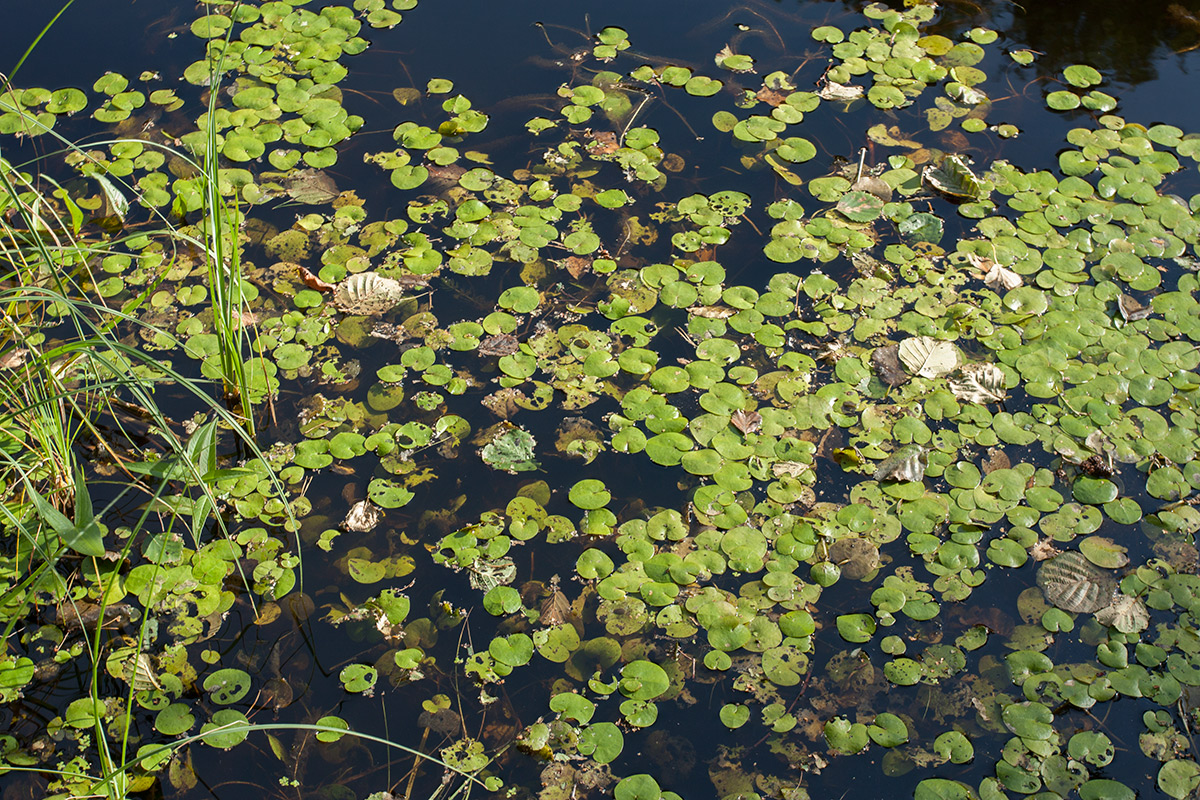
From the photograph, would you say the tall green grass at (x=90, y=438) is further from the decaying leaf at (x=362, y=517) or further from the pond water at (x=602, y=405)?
the decaying leaf at (x=362, y=517)

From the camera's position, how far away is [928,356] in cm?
288

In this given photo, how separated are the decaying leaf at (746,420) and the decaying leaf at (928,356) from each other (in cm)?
56

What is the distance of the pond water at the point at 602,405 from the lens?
215cm

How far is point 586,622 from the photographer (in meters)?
2.33

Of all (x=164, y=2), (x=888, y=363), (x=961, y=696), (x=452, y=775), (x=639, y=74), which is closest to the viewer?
(x=452, y=775)

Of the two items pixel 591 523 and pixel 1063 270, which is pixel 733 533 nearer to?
pixel 591 523

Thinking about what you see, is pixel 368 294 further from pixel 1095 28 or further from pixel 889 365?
pixel 1095 28

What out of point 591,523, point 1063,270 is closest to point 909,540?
point 591,523

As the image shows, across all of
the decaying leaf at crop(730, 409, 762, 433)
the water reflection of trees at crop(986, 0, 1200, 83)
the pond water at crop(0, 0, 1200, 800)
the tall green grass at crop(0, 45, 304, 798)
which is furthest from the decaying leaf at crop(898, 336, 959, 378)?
the tall green grass at crop(0, 45, 304, 798)

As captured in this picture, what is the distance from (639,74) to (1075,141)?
1856 millimetres

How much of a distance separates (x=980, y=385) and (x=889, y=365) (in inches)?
11.5

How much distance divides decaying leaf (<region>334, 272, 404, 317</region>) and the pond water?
0.05 feet

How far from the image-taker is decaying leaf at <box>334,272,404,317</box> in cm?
300

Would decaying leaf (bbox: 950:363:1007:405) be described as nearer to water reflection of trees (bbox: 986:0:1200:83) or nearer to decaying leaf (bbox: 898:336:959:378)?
decaying leaf (bbox: 898:336:959:378)
